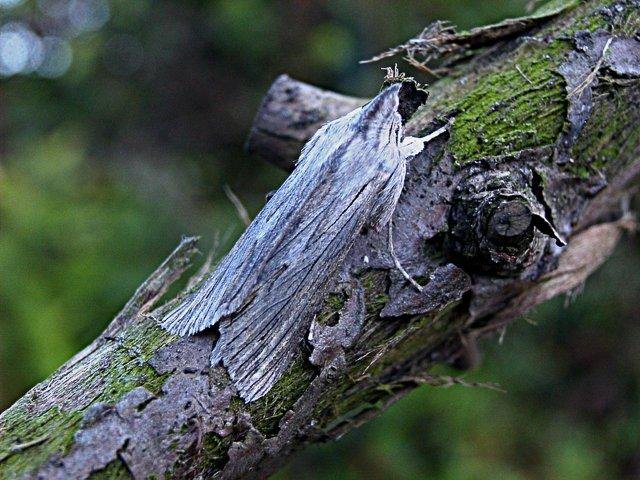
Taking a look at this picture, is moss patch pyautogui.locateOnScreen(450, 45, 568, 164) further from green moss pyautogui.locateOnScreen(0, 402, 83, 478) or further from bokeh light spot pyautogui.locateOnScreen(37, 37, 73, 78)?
bokeh light spot pyautogui.locateOnScreen(37, 37, 73, 78)

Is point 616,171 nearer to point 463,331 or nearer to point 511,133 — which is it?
point 511,133

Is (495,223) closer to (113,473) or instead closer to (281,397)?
(281,397)

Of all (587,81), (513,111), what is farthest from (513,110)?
(587,81)

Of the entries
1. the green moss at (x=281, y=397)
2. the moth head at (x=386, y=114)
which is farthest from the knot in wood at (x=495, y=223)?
the green moss at (x=281, y=397)

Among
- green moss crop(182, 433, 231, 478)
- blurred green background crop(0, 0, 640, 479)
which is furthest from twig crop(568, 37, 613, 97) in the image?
blurred green background crop(0, 0, 640, 479)

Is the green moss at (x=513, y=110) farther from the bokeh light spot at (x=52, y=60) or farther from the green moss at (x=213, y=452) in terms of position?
the bokeh light spot at (x=52, y=60)

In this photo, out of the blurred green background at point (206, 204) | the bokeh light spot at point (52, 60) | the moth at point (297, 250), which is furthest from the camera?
the bokeh light spot at point (52, 60)

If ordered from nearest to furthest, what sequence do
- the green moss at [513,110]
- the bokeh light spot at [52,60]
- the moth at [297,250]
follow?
the moth at [297,250], the green moss at [513,110], the bokeh light spot at [52,60]

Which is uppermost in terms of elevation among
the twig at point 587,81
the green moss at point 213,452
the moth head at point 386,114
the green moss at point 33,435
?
the moth head at point 386,114
